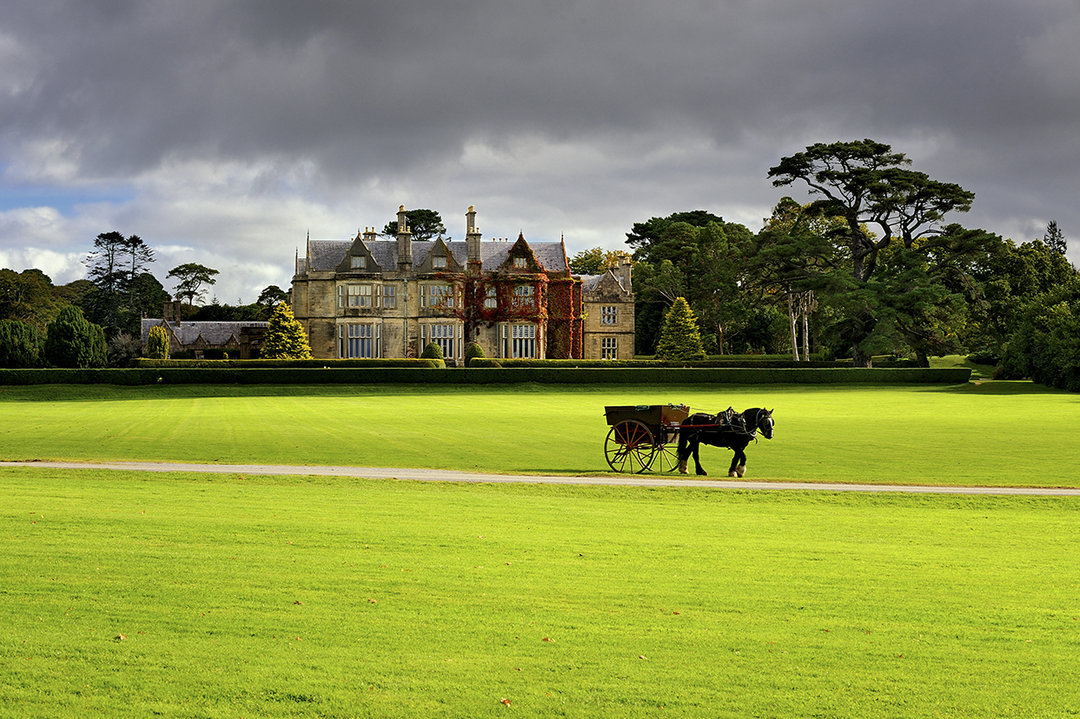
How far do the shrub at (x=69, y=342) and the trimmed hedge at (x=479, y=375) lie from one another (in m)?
10.5

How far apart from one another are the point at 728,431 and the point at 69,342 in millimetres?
54946

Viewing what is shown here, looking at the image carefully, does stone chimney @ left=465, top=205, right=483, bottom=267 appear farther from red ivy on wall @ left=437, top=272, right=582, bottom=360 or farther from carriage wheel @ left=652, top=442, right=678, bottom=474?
carriage wheel @ left=652, top=442, right=678, bottom=474

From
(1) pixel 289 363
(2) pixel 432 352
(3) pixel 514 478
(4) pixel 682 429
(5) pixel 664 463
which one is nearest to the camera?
(3) pixel 514 478

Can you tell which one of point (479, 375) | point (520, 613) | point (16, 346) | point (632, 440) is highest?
point (16, 346)

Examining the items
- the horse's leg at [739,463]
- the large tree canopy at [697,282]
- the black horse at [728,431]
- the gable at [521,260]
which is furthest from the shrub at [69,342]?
the horse's leg at [739,463]

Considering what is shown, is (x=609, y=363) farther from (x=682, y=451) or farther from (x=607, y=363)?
(x=682, y=451)

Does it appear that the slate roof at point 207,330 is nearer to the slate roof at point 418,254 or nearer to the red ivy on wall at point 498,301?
the slate roof at point 418,254

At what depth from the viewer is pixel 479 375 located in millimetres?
53188

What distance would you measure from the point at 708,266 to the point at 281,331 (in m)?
38.5

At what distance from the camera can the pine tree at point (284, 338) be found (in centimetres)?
6406

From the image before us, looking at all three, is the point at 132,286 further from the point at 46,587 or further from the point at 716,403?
the point at 46,587

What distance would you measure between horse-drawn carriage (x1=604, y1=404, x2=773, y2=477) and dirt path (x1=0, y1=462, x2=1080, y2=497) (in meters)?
0.96

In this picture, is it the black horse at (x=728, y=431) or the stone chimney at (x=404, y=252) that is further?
the stone chimney at (x=404, y=252)

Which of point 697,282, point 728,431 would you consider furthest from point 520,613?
point 697,282
